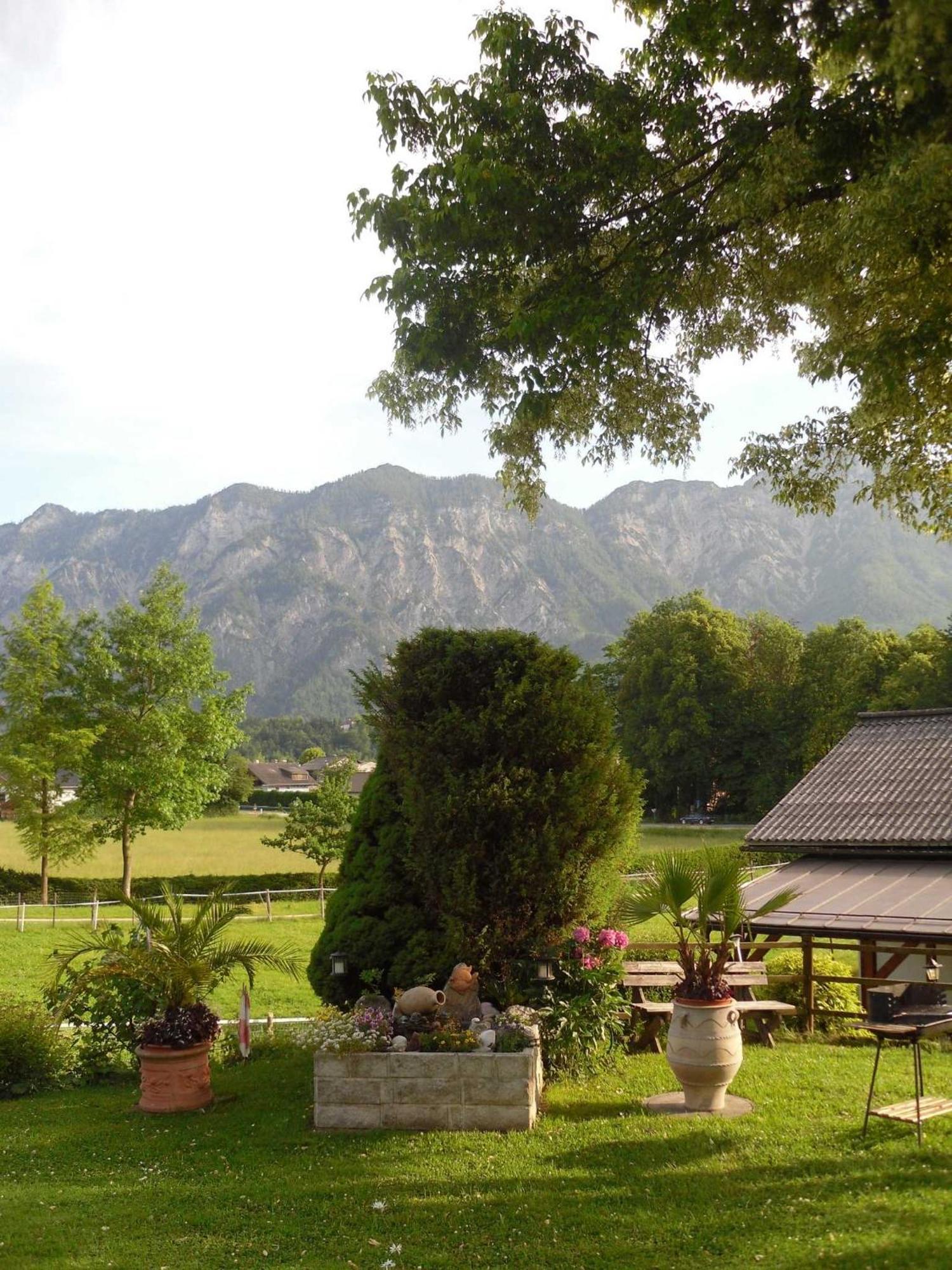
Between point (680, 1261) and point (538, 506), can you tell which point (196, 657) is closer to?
point (538, 506)

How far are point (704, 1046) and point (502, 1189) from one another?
2.16 metres

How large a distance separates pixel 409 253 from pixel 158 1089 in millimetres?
7660

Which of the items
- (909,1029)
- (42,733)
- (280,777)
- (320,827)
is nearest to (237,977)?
(320,827)

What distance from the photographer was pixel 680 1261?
5125 mm

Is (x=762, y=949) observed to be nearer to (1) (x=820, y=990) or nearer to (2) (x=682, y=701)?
(1) (x=820, y=990)

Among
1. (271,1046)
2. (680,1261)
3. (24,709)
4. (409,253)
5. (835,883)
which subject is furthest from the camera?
(24,709)

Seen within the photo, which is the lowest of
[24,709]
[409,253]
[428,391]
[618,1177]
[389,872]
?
[618,1177]

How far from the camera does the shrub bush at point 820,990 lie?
13.0 m

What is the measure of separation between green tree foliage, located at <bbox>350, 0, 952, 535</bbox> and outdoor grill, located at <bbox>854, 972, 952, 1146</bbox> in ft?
13.5

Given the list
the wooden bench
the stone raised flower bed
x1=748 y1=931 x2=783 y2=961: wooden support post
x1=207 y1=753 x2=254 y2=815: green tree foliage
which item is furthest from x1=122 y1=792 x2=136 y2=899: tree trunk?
x1=207 y1=753 x2=254 y2=815: green tree foliage

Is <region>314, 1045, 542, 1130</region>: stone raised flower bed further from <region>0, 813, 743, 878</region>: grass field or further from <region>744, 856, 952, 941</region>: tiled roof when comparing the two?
<region>0, 813, 743, 878</region>: grass field

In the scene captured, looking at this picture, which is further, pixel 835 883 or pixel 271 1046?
pixel 835 883

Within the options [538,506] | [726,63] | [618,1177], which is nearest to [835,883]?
[538,506]

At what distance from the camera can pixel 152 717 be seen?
3111 cm
